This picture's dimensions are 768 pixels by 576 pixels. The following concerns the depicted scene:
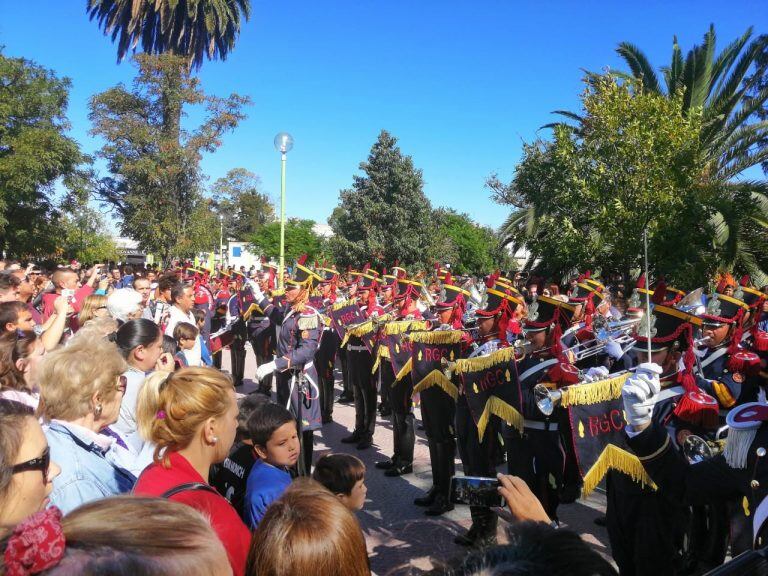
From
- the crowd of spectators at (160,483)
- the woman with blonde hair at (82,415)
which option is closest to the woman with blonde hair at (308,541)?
the crowd of spectators at (160,483)

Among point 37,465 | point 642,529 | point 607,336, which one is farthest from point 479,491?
point 607,336

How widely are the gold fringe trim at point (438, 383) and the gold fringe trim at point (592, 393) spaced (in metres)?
2.02

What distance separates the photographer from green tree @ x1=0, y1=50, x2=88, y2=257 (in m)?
23.4

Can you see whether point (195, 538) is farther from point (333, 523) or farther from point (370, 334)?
point (370, 334)

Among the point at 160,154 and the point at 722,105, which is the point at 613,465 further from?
the point at 160,154

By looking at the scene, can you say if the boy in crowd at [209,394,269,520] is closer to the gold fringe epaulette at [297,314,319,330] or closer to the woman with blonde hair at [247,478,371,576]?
the woman with blonde hair at [247,478,371,576]

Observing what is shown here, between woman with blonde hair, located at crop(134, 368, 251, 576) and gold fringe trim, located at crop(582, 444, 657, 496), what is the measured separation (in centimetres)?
232

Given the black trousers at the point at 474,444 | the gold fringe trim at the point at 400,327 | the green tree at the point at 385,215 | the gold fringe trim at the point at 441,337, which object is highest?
the green tree at the point at 385,215

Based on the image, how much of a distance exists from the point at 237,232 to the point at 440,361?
68.6m

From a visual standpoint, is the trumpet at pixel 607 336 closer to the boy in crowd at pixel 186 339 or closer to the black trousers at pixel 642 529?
the black trousers at pixel 642 529

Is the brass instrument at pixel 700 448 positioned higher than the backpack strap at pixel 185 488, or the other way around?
the backpack strap at pixel 185 488

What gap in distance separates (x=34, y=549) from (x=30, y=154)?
26.7 m

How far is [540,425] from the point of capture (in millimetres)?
4711

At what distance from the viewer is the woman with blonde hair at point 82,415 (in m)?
2.54
